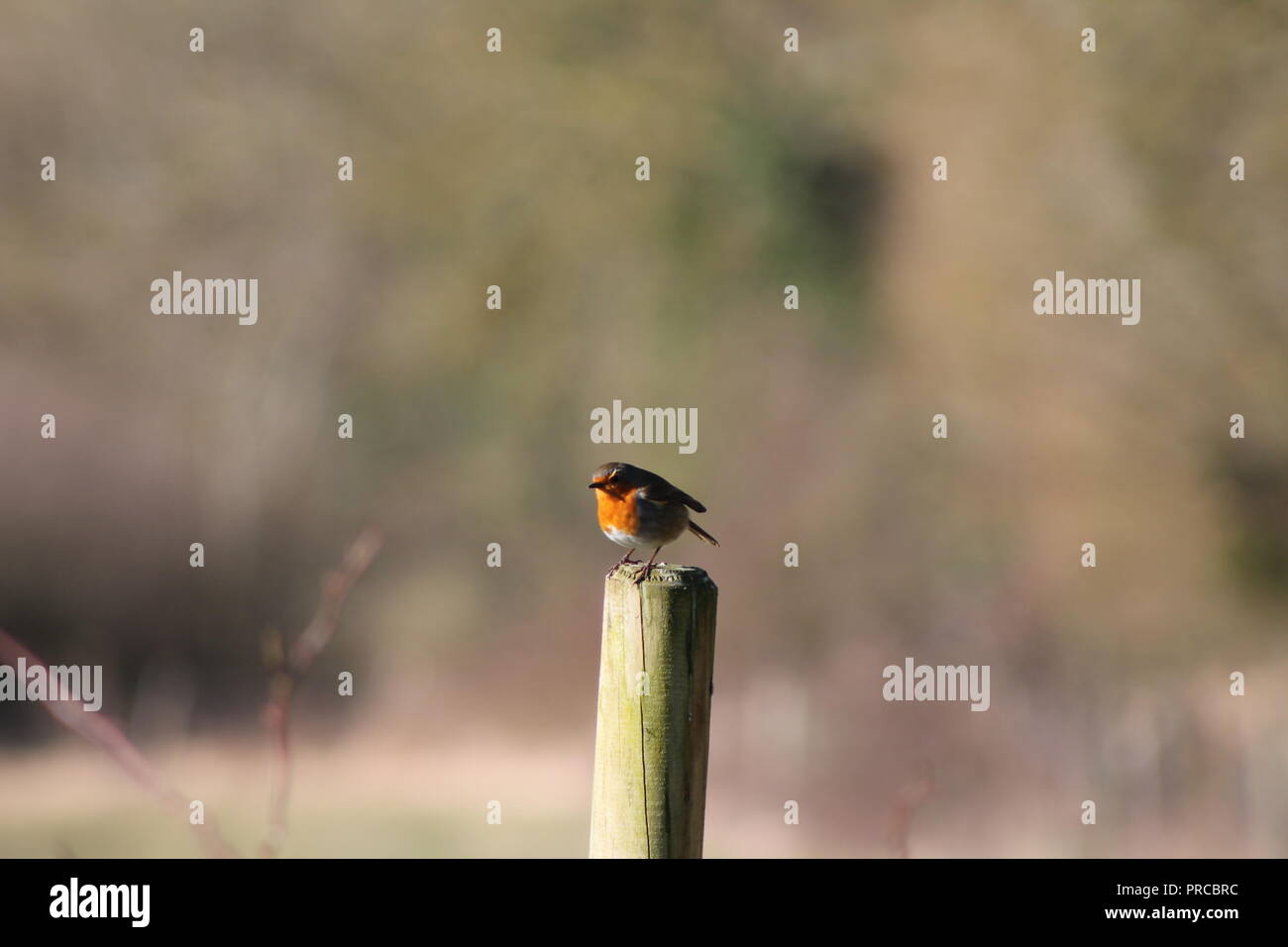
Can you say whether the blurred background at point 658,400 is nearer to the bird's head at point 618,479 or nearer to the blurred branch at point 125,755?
the bird's head at point 618,479

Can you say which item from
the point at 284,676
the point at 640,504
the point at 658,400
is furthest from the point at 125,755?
the point at 658,400

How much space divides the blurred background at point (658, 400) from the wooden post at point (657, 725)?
345 inches

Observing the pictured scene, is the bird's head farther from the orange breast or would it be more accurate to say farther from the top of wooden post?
the top of wooden post

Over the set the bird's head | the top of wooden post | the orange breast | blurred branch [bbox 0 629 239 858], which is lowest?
blurred branch [bbox 0 629 239 858]

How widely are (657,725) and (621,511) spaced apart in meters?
1.87

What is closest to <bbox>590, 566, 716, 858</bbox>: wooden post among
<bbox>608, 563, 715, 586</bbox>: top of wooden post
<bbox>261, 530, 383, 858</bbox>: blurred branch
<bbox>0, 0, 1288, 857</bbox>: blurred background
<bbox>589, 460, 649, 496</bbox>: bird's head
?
<bbox>608, 563, 715, 586</bbox>: top of wooden post

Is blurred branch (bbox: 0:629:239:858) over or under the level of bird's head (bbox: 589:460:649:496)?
under

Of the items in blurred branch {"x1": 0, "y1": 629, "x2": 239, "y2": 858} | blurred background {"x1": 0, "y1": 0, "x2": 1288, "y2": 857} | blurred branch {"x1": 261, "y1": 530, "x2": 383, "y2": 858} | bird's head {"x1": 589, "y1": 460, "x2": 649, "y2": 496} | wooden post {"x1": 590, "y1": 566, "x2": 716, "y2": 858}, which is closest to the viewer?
blurred branch {"x1": 0, "y1": 629, "x2": 239, "y2": 858}

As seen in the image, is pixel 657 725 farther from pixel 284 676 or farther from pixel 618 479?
pixel 618 479

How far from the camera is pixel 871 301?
2186 cm

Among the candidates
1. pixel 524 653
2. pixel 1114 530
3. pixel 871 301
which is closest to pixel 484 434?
pixel 524 653

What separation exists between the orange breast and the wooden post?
174 cm

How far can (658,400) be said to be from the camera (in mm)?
21047

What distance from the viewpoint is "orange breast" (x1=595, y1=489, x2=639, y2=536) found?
4.77 metres
